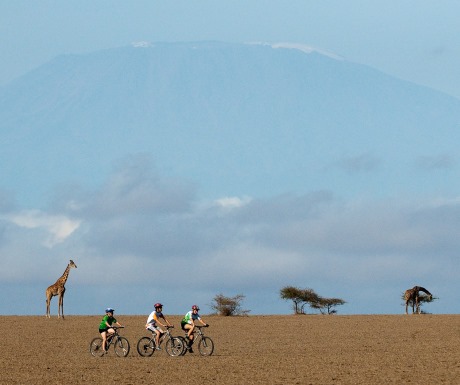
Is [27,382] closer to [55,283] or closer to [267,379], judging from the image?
[267,379]

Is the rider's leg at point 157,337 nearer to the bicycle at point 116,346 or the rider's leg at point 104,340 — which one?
the bicycle at point 116,346

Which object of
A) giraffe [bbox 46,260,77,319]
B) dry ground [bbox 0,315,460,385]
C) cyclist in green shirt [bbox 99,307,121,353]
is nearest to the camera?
dry ground [bbox 0,315,460,385]

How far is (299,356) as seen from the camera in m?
40.3

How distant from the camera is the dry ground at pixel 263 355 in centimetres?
3284

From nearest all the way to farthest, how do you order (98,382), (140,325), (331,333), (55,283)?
1. (98,382)
2. (331,333)
3. (140,325)
4. (55,283)

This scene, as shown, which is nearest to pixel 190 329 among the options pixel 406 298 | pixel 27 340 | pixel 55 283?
pixel 27 340

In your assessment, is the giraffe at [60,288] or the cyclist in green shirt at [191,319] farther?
the giraffe at [60,288]

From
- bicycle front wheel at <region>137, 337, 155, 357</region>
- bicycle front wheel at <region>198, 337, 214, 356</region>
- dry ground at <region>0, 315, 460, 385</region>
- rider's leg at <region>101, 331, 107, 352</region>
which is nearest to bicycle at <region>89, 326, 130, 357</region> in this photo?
rider's leg at <region>101, 331, 107, 352</region>

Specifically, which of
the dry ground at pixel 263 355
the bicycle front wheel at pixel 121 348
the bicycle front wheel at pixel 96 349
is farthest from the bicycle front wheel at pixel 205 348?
the bicycle front wheel at pixel 96 349

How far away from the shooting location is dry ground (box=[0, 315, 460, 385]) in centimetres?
3284

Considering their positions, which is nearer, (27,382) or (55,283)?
(27,382)

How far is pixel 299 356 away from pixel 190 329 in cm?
437

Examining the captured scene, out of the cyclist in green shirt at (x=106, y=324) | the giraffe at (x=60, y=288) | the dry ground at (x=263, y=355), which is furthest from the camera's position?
the giraffe at (x=60, y=288)

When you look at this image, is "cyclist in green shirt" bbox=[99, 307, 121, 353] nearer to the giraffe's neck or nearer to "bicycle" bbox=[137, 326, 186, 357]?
"bicycle" bbox=[137, 326, 186, 357]
